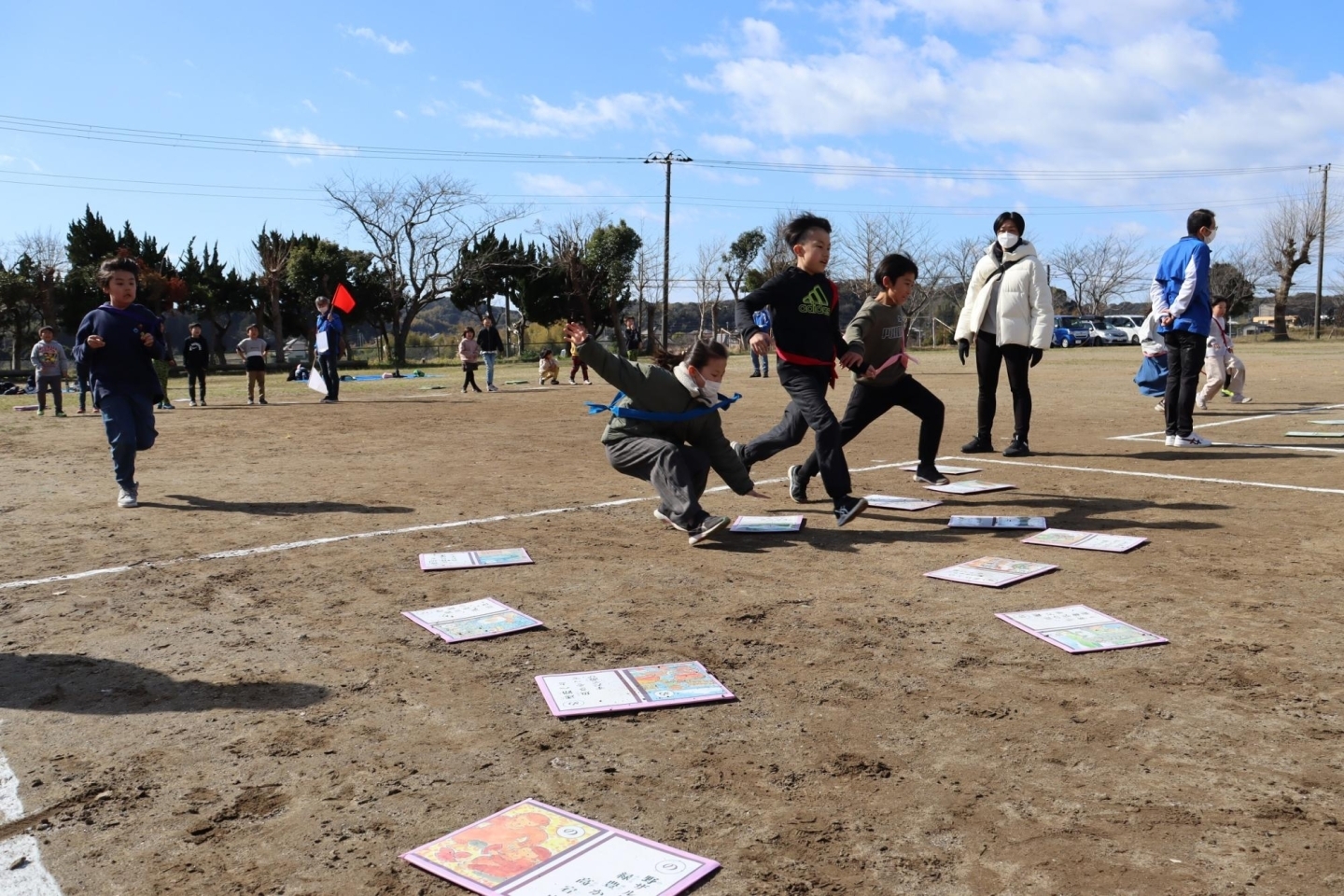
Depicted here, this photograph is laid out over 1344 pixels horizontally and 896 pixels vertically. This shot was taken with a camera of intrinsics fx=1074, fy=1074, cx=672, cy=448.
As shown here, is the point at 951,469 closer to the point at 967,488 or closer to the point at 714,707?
the point at 967,488

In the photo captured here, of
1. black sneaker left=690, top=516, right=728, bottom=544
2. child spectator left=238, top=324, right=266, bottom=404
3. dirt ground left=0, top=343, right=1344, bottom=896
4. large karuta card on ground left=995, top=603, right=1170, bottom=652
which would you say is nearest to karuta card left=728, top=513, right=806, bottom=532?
dirt ground left=0, top=343, right=1344, bottom=896

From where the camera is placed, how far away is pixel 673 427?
628 centimetres

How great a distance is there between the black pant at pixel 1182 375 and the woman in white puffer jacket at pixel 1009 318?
134cm

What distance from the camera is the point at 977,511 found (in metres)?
6.85

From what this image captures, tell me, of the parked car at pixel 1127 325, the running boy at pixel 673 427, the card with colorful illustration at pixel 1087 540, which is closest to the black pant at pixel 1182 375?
the card with colorful illustration at pixel 1087 540

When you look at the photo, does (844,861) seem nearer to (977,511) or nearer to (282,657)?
(282,657)

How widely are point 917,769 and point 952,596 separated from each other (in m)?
1.88

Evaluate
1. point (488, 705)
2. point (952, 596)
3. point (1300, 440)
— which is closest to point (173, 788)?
point (488, 705)

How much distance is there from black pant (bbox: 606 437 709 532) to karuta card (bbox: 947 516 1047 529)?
152cm

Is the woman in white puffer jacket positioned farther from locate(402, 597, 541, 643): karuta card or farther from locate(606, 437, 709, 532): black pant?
locate(402, 597, 541, 643): karuta card

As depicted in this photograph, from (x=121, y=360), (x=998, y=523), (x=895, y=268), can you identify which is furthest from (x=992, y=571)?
(x=121, y=360)

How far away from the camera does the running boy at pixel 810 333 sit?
20.7ft

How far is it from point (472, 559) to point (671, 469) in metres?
1.23

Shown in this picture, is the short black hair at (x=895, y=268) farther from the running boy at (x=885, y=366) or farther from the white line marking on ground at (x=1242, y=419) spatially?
the white line marking on ground at (x=1242, y=419)
